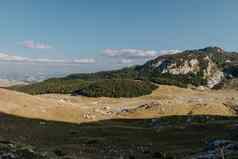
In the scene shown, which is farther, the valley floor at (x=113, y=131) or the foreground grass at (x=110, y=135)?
the foreground grass at (x=110, y=135)

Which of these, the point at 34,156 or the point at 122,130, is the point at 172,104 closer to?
the point at 122,130

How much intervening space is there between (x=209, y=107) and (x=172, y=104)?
1674cm

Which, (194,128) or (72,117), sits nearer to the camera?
(194,128)

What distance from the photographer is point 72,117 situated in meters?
112

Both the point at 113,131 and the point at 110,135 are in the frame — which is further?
the point at 113,131

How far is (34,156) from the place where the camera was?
32.1 m

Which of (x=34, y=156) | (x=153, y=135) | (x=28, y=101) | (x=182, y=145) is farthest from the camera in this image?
(x=28, y=101)

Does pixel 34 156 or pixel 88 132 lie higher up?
pixel 34 156

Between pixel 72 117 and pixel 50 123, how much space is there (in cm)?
1636

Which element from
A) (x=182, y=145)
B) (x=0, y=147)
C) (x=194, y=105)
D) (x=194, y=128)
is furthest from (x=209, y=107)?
(x=0, y=147)

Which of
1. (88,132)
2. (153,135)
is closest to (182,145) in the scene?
(153,135)

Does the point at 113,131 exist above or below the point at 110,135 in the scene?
below

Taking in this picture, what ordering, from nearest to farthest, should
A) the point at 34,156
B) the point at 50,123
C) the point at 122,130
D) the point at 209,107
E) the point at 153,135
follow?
the point at 34,156 → the point at 153,135 → the point at 122,130 → the point at 50,123 → the point at 209,107

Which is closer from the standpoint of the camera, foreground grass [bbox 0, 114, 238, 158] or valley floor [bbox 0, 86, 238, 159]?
valley floor [bbox 0, 86, 238, 159]
